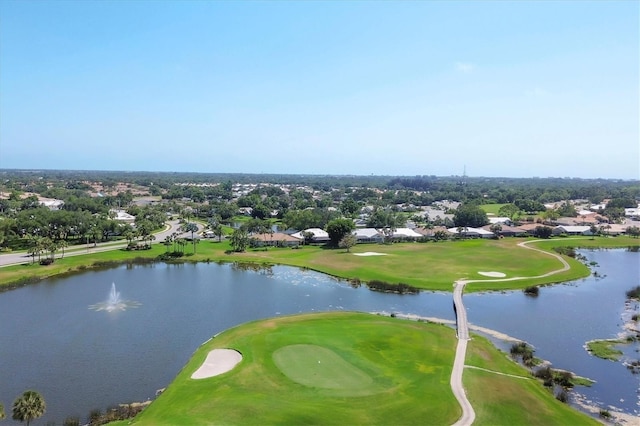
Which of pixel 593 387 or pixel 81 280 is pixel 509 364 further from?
pixel 81 280

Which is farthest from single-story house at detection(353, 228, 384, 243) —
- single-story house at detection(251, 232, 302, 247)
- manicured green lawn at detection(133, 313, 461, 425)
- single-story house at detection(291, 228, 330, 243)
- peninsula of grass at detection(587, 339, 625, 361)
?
peninsula of grass at detection(587, 339, 625, 361)

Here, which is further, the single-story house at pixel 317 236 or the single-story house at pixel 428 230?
the single-story house at pixel 428 230

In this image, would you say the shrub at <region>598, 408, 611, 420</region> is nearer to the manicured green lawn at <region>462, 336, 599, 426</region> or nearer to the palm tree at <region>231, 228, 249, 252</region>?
the manicured green lawn at <region>462, 336, 599, 426</region>

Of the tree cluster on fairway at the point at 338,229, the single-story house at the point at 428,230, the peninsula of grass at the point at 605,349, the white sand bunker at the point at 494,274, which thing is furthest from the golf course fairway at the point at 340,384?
the single-story house at the point at 428,230

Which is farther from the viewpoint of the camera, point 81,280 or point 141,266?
point 141,266

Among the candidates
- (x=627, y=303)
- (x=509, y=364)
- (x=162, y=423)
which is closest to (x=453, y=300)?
(x=509, y=364)

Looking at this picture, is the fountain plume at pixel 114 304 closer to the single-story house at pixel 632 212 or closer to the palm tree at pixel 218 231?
the palm tree at pixel 218 231
